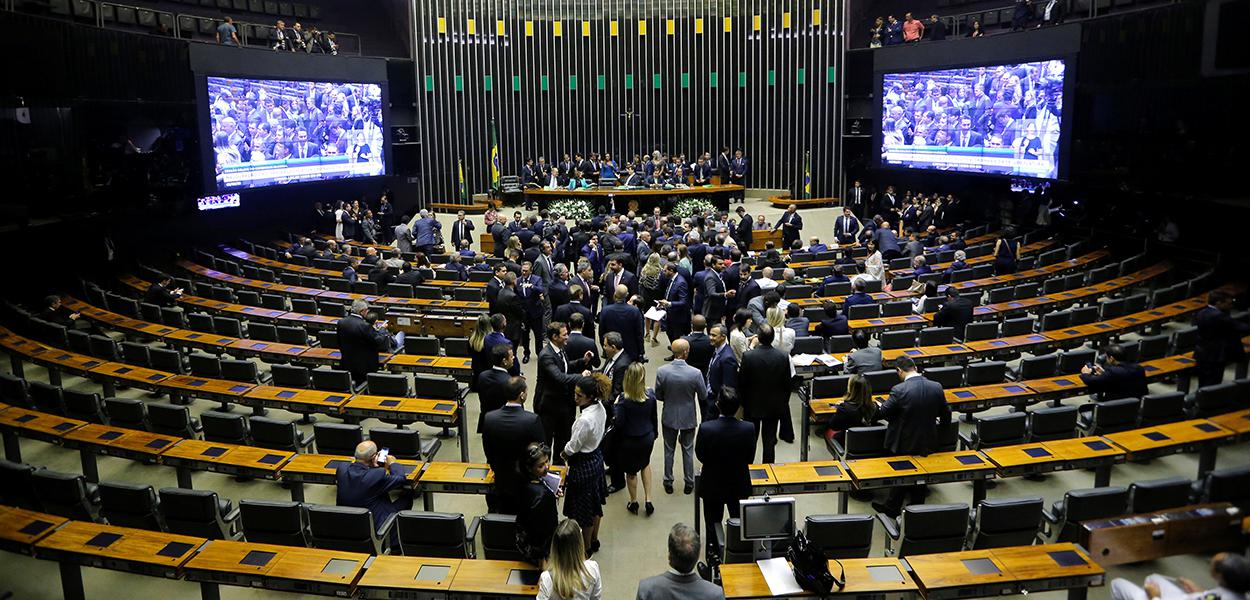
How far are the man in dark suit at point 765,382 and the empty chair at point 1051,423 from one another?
2159 millimetres

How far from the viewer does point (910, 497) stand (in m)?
7.36

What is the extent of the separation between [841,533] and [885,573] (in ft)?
1.58

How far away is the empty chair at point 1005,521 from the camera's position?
5.83 m

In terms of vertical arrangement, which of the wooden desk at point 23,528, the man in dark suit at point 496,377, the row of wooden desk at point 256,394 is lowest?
the wooden desk at point 23,528

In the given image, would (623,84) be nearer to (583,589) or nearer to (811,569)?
(811,569)

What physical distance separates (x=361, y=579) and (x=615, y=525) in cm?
247

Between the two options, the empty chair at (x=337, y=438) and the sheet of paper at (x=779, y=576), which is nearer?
the sheet of paper at (x=779, y=576)

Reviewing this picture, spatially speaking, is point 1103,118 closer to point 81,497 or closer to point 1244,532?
point 1244,532

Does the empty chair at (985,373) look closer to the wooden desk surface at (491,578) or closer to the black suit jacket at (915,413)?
the black suit jacket at (915,413)

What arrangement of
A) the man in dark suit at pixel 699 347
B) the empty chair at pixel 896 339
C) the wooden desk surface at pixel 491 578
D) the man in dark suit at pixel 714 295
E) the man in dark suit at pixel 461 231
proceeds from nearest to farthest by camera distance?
the wooden desk surface at pixel 491 578
the man in dark suit at pixel 699 347
the empty chair at pixel 896 339
the man in dark suit at pixel 714 295
the man in dark suit at pixel 461 231

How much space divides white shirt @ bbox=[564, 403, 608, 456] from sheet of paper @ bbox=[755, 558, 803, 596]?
1.39 m

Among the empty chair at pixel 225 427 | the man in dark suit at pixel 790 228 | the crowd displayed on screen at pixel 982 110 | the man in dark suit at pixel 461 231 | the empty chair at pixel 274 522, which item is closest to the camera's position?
the empty chair at pixel 274 522

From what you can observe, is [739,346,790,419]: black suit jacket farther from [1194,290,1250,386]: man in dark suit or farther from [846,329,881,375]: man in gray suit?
[1194,290,1250,386]: man in dark suit

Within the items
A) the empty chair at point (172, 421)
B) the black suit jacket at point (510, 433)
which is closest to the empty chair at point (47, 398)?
the empty chair at point (172, 421)
